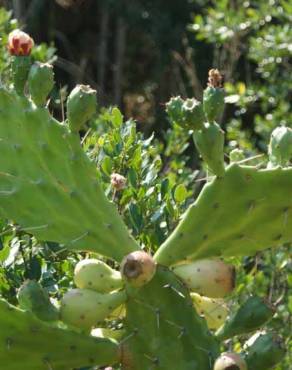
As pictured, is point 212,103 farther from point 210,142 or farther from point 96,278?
point 96,278

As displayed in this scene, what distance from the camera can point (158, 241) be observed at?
2.74m

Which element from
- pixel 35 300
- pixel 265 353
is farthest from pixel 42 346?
pixel 265 353

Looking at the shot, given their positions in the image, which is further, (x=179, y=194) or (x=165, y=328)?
(x=179, y=194)

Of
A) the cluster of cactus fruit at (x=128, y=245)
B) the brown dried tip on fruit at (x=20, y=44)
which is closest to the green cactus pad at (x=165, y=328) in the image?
the cluster of cactus fruit at (x=128, y=245)

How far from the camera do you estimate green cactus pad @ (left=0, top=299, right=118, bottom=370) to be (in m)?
2.27

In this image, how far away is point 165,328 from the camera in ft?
7.70

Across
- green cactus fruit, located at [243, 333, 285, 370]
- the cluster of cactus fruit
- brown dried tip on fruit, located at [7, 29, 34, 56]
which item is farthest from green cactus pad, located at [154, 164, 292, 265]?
brown dried tip on fruit, located at [7, 29, 34, 56]

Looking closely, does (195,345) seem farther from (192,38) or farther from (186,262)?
(192,38)

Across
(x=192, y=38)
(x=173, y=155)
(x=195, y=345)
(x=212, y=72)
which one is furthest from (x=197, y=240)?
(x=192, y=38)

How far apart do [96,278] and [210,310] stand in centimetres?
34

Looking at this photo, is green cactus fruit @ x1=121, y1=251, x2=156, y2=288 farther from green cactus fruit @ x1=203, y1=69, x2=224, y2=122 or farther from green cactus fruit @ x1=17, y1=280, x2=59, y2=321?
green cactus fruit @ x1=203, y1=69, x2=224, y2=122

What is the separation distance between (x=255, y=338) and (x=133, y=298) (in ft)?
1.01

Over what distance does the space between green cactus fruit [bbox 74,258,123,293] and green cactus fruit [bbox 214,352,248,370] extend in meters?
0.30

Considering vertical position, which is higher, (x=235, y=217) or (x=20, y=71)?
(x=20, y=71)
